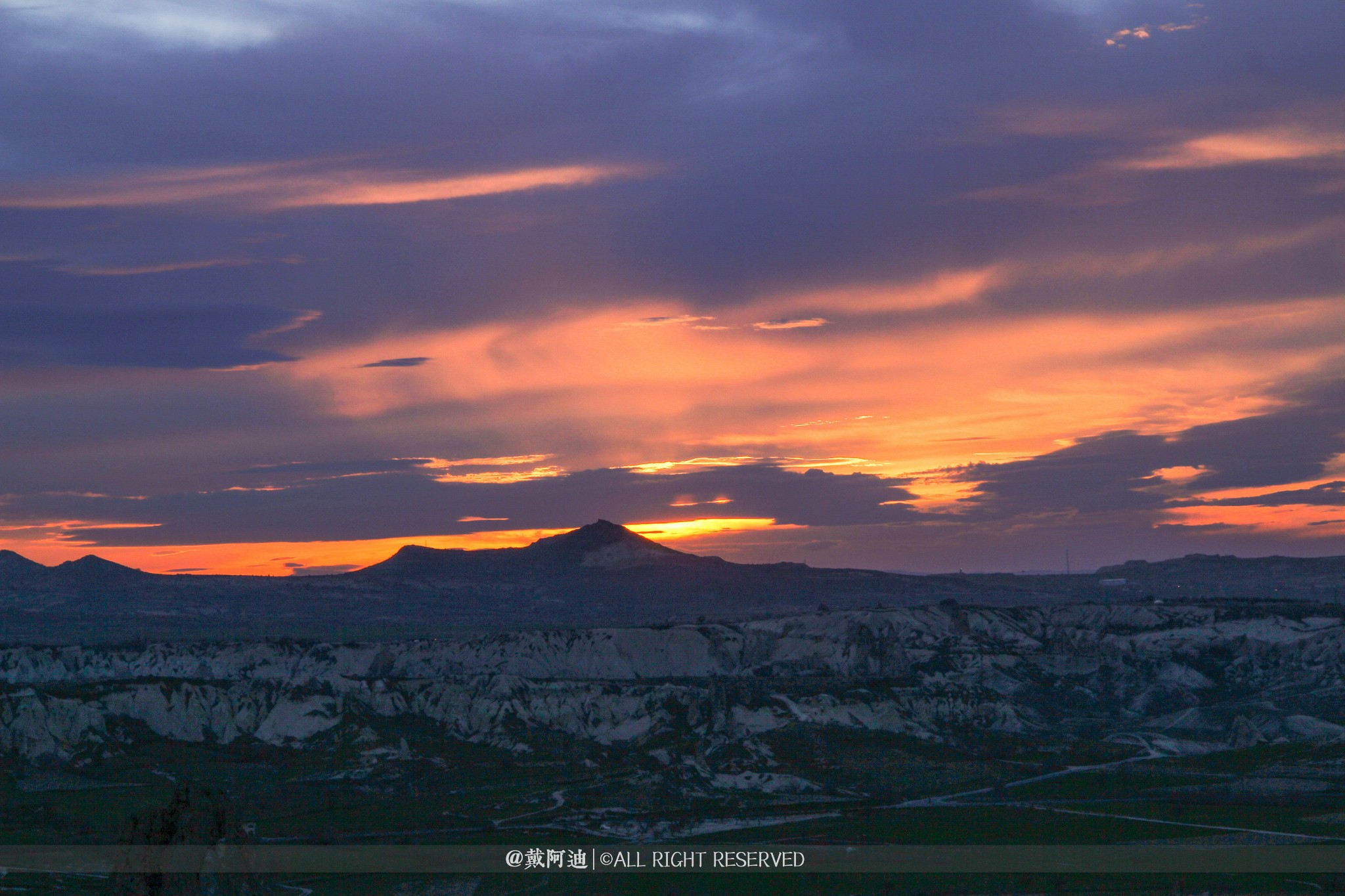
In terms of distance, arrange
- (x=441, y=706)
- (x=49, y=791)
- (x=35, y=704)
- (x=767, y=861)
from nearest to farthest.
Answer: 1. (x=767, y=861)
2. (x=49, y=791)
3. (x=35, y=704)
4. (x=441, y=706)

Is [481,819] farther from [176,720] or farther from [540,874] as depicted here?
[176,720]

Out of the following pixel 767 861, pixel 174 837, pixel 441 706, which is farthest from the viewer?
pixel 441 706

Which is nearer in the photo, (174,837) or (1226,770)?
(174,837)

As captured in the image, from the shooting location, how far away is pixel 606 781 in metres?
159

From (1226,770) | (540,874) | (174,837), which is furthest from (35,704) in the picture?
(1226,770)

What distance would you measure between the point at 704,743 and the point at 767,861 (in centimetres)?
5648

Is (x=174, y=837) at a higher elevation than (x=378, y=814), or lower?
higher

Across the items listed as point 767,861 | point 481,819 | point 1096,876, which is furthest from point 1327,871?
point 481,819

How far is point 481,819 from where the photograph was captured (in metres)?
140

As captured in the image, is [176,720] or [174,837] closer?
[174,837]

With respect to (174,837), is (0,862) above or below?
below

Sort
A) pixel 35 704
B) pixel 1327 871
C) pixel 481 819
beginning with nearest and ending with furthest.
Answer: pixel 1327 871 → pixel 481 819 → pixel 35 704

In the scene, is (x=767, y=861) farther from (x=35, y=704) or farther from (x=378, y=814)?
(x=35, y=704)

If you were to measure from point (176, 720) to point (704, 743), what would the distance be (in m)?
69.1
